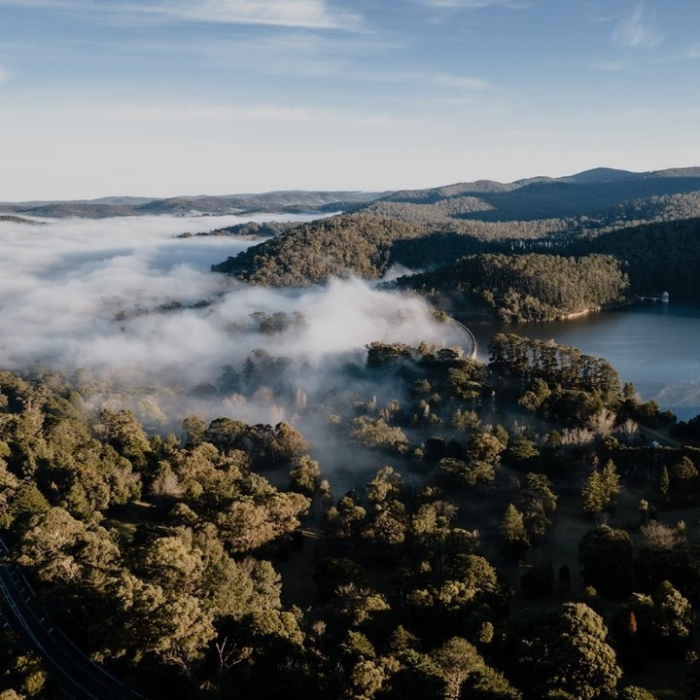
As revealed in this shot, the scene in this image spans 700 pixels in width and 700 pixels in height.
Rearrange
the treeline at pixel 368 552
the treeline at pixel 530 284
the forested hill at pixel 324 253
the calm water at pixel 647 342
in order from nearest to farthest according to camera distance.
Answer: the treeline at pixel 368 552 → the calm water at pixel 647 342 → the treeline at pixel 530 284 → the forested hill at pixel 324 253

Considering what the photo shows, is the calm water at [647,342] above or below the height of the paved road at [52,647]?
below

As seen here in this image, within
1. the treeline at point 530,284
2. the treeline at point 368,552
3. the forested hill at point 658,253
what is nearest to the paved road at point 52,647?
the treeline at point 368,552

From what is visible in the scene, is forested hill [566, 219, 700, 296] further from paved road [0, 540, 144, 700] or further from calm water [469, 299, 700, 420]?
paved road [0, 540, 144, 700]

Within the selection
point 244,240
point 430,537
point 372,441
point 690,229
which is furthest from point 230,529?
point 244,240

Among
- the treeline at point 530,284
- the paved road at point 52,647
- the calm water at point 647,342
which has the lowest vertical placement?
the calm water at point 647,342

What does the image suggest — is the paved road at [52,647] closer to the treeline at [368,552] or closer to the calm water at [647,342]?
the treeline at [368,552]

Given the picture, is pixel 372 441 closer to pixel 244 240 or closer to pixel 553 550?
pixel 553 550

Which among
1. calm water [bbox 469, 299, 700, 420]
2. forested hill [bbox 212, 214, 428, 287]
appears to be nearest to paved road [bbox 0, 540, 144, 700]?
calm water [bbox 469, 299, 700, 420]
